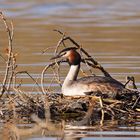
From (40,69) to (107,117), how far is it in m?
4.37

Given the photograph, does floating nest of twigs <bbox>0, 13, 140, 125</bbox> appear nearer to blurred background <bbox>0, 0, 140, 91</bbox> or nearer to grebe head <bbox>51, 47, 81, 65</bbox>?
grebe head <bbox>51, 47, 81, 65</bbox>

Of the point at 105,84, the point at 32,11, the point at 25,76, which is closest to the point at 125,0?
the point at 32,11

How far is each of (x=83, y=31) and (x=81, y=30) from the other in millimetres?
197

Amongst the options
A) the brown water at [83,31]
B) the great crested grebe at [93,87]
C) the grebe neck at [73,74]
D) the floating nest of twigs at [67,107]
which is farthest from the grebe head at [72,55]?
the brown water at [83,31]

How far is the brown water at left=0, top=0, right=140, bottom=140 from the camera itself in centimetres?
1599

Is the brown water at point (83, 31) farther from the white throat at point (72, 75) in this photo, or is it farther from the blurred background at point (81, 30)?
the white throat at point (72, 75)

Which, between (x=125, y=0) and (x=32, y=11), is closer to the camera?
(x=32, y=11)

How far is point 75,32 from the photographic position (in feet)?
75.3

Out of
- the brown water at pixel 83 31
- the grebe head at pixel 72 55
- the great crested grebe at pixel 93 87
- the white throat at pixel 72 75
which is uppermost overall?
the brown water at pixel 83 31

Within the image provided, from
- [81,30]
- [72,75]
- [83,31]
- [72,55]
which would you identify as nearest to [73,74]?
[72,75]

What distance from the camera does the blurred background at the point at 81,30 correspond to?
16344 millimetres

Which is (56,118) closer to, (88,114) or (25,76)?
(88,114)

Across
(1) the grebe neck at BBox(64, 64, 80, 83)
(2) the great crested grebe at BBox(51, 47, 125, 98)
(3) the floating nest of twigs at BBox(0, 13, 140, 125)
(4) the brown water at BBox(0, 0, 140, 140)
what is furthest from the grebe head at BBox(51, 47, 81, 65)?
(4) the brown water at BBox(0, 0, 140, 140)

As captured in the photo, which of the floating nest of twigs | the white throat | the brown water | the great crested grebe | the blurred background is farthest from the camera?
the blurred background
